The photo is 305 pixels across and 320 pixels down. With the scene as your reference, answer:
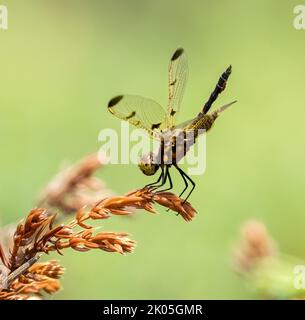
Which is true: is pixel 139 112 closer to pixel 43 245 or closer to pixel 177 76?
pixel 177 76

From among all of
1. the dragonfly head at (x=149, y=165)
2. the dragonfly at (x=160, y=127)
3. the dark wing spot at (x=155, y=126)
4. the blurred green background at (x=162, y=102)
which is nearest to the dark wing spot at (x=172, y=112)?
the dragonfly at (x=160, y=127)

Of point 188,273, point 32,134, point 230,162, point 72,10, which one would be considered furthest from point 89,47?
point 188,273

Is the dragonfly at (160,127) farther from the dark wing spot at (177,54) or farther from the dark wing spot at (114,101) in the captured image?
the dark wing spot at (177,54)

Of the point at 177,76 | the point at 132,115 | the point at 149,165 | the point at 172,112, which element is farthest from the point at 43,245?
the point at 177,76

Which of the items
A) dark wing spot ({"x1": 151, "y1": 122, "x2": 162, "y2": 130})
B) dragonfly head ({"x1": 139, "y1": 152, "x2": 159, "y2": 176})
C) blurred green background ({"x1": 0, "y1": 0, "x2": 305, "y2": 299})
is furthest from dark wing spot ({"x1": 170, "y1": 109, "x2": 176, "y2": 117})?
blurred green background ({"x1": 0, "y1": 0, "x2": 305, "y2": 299})

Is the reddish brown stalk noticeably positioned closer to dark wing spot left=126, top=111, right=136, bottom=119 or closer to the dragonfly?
the dragonfly
